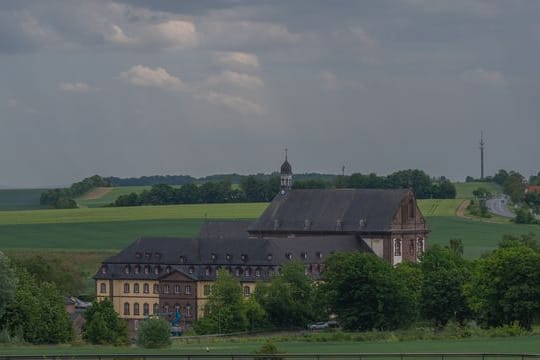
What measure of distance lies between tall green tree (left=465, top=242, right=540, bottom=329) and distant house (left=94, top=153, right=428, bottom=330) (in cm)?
3420

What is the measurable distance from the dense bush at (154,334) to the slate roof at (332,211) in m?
71.2

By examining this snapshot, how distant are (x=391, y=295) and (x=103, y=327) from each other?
23.0 meters

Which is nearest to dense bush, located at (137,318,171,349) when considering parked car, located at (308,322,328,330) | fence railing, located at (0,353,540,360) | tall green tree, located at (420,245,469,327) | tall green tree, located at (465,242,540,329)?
fence railing, located at (0,353,540,360)

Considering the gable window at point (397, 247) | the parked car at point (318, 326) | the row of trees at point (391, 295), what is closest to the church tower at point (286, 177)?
the gable window at point (397, 247)

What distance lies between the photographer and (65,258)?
190000 millimetres

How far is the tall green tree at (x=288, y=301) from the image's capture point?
445ft

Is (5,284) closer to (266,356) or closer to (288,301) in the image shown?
(266,356)

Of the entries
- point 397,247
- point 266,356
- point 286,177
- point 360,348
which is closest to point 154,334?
point 360,348

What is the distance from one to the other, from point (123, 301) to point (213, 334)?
29255 mm

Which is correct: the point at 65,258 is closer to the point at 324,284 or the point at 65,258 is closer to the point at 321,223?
the point at 321,223

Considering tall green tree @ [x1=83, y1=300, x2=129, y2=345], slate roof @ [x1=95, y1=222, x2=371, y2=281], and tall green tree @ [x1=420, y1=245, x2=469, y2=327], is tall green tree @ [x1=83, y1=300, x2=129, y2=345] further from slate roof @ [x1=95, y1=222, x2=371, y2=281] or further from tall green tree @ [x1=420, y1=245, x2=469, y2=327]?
slate roof @ [x1=95, y1=222, x2=371, y2=281]

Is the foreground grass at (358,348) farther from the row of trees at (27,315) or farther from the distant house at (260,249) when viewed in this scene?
the distant house at (260,249)

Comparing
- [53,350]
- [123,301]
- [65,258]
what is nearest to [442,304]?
[123,301]

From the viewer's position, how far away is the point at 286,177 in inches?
7219
